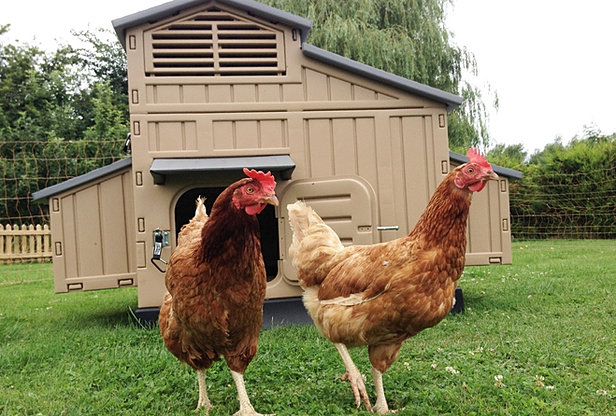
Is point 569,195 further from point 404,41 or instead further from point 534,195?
point 404,41

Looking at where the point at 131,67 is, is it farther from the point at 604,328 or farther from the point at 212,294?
the point at 604,328

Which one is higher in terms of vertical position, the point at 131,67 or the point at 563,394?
the point at 131,67

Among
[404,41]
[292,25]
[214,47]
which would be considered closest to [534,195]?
[404,41]

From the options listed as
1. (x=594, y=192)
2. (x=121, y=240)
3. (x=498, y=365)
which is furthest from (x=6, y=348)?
(x=594, y=192)

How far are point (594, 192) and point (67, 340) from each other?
14.2 m

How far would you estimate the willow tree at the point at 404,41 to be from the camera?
45.7ft

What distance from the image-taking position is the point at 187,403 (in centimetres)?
336

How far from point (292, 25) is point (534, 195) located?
12.2m

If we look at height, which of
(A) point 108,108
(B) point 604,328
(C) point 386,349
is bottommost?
(B) point 604,328

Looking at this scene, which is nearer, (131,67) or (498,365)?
(498,365)

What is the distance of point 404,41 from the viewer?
1435cm

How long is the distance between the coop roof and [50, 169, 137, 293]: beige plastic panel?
66.3 inches

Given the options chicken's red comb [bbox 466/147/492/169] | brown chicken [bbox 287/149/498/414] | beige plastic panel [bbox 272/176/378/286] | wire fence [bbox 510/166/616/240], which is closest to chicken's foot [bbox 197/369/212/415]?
brown chicken [bbox 287/149/498/414]

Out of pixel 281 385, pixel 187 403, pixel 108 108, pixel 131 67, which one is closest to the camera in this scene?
pixel 187 403
